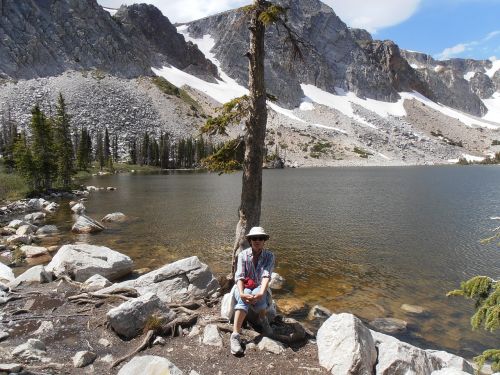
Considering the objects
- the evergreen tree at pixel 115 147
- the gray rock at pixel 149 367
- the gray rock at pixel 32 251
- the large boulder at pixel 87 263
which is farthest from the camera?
the evergreen tree at pixel 115 147

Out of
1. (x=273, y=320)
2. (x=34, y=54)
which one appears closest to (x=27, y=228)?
(x=273, y=320)

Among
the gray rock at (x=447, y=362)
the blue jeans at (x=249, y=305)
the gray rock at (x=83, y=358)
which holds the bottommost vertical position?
the gray rock at (x=447, y=362)

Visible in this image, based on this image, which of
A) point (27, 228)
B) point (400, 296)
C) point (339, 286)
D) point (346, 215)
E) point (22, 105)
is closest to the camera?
point (400, 296)

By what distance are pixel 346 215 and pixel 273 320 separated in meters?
29.4

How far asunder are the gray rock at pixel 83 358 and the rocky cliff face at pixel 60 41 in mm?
167622

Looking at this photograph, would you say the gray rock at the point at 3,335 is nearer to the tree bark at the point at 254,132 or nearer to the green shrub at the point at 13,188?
the tree bark at the point at 254,132

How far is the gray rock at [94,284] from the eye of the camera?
13383mm

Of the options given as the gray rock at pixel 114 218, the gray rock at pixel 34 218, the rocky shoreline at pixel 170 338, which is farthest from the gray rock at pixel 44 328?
the gray rock at pixel 34 218

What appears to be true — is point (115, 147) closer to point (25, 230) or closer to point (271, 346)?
point (25, 230)

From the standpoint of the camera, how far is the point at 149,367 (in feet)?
23.9

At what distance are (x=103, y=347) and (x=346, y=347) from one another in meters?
5.84

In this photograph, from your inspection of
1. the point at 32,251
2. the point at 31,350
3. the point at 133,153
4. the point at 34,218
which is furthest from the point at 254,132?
the point at 133,153

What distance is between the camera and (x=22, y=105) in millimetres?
132250

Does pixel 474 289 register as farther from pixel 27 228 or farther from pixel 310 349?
pixel 27 228
